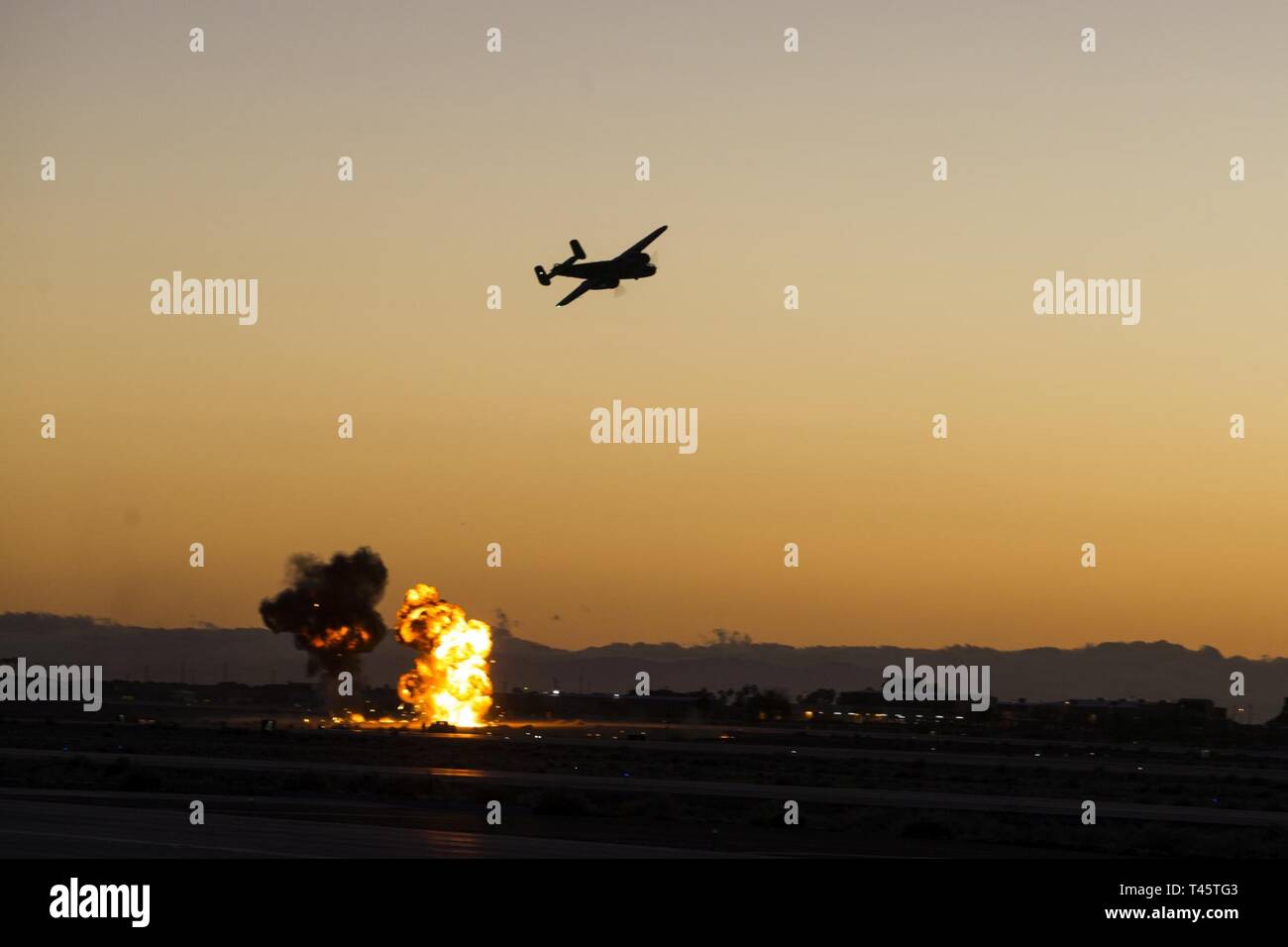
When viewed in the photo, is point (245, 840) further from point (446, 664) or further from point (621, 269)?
point (446, 664)

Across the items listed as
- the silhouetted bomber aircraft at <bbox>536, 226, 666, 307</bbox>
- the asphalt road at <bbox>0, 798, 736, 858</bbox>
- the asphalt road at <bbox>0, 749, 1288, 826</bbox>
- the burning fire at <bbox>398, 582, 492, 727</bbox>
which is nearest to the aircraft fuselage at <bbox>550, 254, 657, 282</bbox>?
the silhouetted bomber aircraft at <bbox>536, 226, 666, 307</bbox>

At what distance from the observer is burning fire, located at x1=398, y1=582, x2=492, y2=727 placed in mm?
117000

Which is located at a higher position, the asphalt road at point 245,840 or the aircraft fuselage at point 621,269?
the aircraft fuselage at point 621,269

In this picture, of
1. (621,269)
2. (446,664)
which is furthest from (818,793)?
(446,664)

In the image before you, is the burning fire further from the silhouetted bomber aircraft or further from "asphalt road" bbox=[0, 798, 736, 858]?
"asphalt road" bbox=[0, 798, 736, 858]

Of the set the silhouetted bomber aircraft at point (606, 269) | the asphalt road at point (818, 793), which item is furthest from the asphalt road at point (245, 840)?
the silhouetted bomber aircraft at point (606, 269)

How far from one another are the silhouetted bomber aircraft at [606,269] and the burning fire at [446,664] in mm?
57004

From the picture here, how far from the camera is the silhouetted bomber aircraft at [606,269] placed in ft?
204

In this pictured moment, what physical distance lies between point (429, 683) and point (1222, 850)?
279 ft

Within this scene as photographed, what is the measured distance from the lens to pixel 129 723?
123250 mm

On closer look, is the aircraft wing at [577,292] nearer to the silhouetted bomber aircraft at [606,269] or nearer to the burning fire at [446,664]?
the silhouetted bomber aircraft at [606,269]
